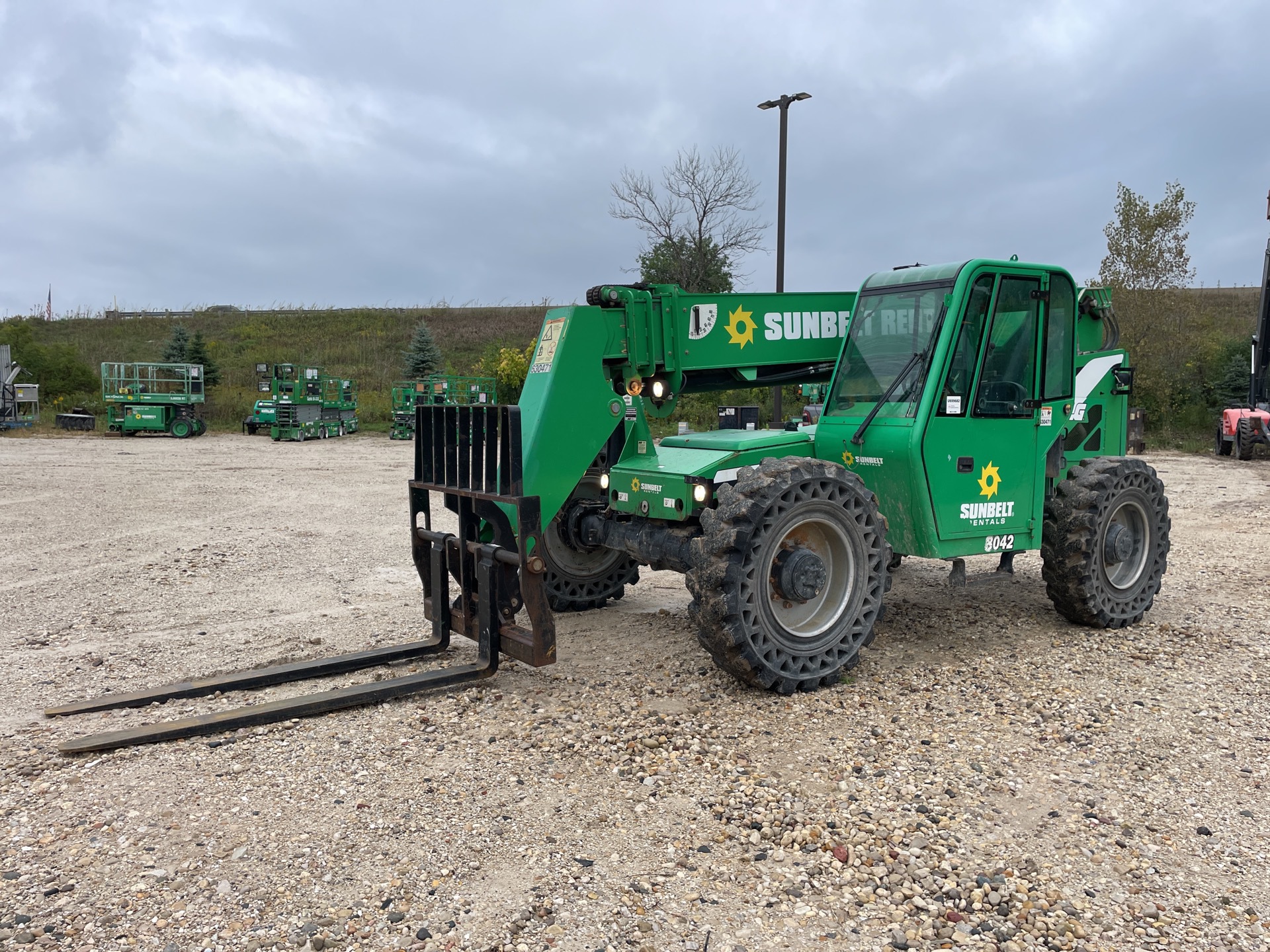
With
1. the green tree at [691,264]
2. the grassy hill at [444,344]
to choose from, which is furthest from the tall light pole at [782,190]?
the green tree at [691,264]

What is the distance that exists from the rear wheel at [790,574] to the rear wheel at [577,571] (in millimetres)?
2001

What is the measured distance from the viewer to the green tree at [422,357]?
136 feet

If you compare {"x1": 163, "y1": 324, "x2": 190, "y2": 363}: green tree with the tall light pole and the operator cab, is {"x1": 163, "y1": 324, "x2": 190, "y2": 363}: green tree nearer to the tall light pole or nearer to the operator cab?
the tall light pole

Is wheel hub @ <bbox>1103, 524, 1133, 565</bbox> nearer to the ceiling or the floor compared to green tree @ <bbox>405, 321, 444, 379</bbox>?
nearer to the floor

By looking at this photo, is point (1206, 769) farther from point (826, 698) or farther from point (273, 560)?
point (273, 560)

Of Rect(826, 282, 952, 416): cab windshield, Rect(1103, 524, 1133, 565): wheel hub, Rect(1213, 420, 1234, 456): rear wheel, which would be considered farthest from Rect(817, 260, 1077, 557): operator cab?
Rect(1213, 420, 1234, 456): rear wheel

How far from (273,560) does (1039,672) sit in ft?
25.6

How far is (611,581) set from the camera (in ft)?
24.6

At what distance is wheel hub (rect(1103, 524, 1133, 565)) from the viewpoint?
262 inches

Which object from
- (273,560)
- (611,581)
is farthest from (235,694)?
(273,560)

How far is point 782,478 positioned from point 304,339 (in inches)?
2090

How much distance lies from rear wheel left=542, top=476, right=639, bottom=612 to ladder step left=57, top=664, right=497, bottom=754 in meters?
1.77

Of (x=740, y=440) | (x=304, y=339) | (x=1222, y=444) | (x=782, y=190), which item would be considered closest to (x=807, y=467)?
(x=740, y=440)

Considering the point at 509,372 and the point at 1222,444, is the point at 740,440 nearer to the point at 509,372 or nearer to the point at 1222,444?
the point at 1222,444
